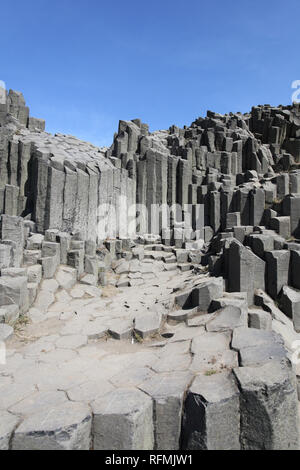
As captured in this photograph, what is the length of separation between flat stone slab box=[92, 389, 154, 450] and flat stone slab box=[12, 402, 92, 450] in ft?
0.32

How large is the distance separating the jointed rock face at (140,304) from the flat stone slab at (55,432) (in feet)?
0.04

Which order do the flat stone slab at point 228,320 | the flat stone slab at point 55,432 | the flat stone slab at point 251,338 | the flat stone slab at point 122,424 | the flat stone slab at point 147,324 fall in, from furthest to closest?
the flat stone slab at point 147,324, the flat stone slab at point 228,320, the flat stone slab at point 251,338, the flat stone slab at point 122,424, the flat stone slab at point 55,432

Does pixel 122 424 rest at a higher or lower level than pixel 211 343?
lower


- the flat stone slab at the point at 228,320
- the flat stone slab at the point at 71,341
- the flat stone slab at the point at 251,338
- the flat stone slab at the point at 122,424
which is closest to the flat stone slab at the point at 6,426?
the flat stone slab at the point at 122,424

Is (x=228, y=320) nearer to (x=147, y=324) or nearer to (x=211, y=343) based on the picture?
(x=211, y=343)

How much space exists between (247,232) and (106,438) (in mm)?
7099

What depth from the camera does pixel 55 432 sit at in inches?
93.5

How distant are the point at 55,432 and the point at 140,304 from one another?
16.5 ft

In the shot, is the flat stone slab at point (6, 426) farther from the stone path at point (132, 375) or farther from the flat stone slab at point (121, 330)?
the flat stone slab at point (121, 330)

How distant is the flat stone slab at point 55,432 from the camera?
2373 mm

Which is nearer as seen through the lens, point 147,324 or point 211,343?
point 211,343

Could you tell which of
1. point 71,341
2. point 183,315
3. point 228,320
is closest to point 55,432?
point 71,341

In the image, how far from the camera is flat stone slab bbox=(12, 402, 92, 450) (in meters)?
2.37
